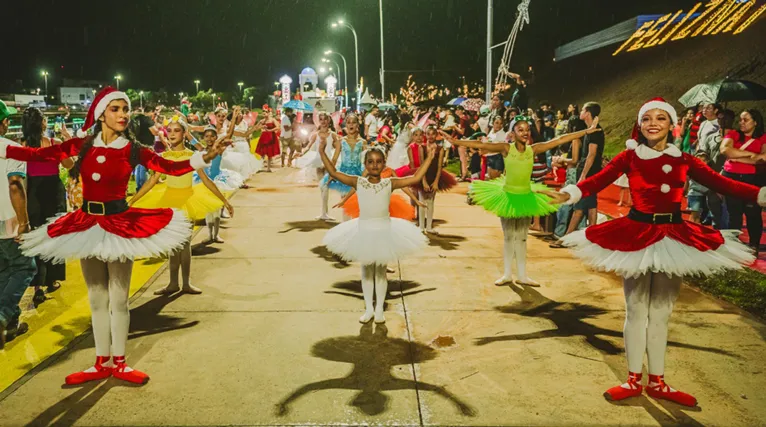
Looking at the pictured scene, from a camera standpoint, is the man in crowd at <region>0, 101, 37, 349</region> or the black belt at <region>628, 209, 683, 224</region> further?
the man in crowd at <region>0, 101, 37, 349</region>

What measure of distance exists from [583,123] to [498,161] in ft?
17.3

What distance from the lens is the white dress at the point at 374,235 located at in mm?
5821

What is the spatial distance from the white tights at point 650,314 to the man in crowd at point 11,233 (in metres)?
5.11

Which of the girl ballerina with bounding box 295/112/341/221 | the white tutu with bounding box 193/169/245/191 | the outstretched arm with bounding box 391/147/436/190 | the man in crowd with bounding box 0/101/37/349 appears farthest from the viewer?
the girl ballerina with bounding box 295/112/341/221

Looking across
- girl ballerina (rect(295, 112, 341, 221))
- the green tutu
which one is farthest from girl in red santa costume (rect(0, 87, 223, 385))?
girl ballerina (rect(295, 112, 341, 221))

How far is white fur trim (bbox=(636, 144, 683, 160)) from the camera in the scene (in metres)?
4.51

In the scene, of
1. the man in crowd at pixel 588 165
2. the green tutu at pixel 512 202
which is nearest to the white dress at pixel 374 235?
the green tutu at pixel 512 202

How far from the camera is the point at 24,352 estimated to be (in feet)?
18.0

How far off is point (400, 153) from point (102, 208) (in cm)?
811

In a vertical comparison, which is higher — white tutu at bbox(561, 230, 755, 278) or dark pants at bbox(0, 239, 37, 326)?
white tutu at bbox(561, 230, 755, 278)

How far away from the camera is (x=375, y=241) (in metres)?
5.88

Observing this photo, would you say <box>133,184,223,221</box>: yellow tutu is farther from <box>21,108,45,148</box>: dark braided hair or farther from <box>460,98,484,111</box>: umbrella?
<box>460,98,484,111</box>: umbrella

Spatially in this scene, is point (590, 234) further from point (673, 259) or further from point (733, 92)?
point (733, 92)

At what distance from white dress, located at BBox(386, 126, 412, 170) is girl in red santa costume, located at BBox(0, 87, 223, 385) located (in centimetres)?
753
